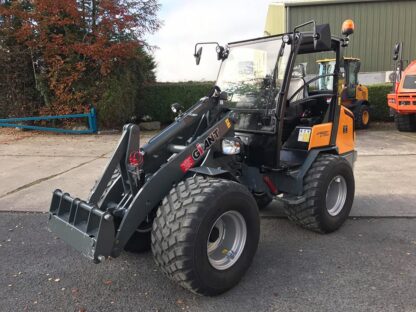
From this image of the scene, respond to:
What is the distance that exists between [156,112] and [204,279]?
12911mm

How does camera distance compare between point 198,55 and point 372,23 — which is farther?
point 372,23

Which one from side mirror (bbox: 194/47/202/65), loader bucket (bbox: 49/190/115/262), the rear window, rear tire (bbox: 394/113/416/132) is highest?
side mirror (bbox: 194/47/202/65)

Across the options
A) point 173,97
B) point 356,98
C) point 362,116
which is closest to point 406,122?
point 362,116

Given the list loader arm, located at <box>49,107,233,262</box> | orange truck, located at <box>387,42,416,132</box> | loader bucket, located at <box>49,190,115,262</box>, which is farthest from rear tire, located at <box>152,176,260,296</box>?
orange truck, located at <box>387,42,416,132</box>

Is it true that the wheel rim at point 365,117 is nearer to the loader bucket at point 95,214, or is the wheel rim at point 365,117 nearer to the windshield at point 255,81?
the windshield at point 255,81

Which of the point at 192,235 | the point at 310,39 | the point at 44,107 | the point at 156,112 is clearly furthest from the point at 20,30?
the point at 192,235

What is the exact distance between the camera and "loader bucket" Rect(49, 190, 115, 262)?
9.74 feet

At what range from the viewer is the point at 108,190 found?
3.62 meters

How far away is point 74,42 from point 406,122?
10663 millimetres

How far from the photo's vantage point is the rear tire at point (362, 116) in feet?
46.4

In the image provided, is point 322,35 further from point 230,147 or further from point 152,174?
point 152,174

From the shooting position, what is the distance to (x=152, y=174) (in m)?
3.61

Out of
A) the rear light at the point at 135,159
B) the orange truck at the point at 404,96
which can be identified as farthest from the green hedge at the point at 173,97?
the rear light at the point at 135,159

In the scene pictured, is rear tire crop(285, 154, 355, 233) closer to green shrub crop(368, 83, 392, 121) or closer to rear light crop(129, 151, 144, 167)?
rear light crop(129, 151, 144, 167)
